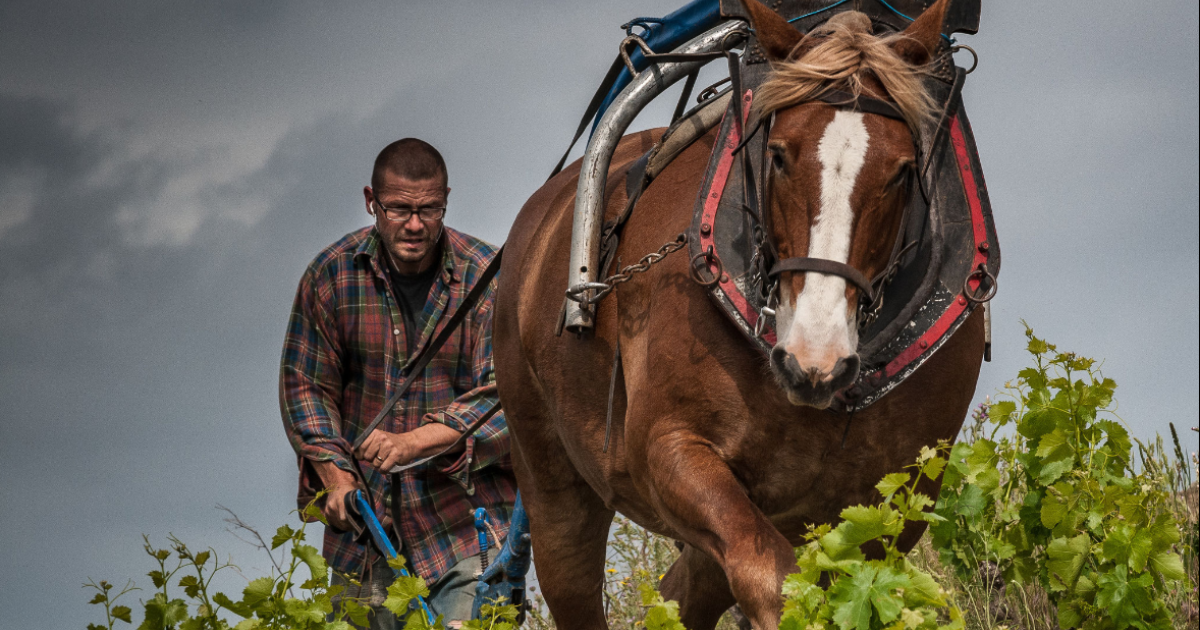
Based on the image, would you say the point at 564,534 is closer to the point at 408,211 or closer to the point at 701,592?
the point at 701,592

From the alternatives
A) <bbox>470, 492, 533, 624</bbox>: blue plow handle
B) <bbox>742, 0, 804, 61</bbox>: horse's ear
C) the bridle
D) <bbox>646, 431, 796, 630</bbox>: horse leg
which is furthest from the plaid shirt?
<bbox>742, 0, 804, 61</bbox>: horse's ear

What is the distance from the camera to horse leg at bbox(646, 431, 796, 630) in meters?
2.98

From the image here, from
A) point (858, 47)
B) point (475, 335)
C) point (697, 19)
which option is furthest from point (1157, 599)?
point (475, 335)

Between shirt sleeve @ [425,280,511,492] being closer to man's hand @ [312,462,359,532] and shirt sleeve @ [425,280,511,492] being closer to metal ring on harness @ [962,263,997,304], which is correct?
man's hand @ [312,462,359,532]

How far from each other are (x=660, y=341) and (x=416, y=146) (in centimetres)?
250

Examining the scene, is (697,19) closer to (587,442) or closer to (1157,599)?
(587,442)

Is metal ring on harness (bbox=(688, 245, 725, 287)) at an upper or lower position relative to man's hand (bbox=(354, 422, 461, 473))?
lower

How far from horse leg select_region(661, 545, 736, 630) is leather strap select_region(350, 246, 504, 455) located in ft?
4.30

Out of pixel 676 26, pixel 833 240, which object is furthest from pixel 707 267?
pixel 676 26

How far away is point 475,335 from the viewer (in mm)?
5770

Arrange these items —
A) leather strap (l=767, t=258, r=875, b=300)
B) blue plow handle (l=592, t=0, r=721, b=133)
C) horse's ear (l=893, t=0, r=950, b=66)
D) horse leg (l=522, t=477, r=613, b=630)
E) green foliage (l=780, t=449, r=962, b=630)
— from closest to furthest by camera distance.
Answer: green foliage (l=780, t=449, r=962, b=630)
leather strap (l=767, t=258, r=875, b=300)
horse's ear (l=893, t=0, r=950, b=66)
blue plow handle (l=592, t=0, r=721, b=133)
horse leg (l=522, t=477, r=613, b=630)

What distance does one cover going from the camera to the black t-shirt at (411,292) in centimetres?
589

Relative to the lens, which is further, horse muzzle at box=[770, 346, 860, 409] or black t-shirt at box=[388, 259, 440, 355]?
black t-shirt at box=[388, 259, 440, 355]

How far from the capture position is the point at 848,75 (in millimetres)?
3182
